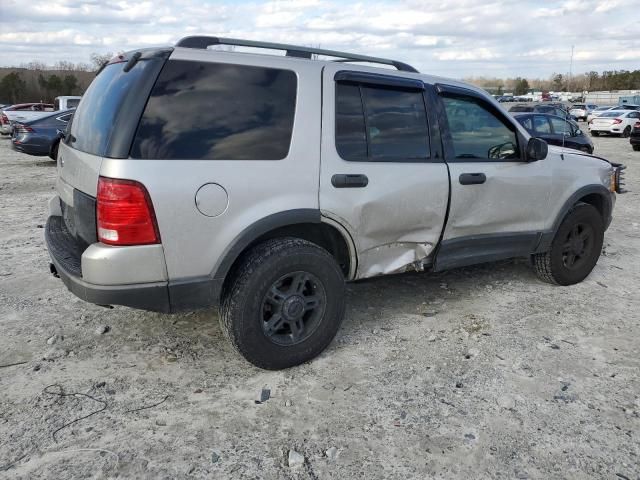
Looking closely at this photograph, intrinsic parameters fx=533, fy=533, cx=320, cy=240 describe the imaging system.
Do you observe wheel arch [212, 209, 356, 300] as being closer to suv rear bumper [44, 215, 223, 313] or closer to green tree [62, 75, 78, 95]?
suv rear bumper [44, 215, 223, 313]

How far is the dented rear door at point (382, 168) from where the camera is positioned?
3.43m

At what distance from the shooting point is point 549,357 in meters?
3.72

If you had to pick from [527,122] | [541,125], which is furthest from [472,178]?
[541,125]

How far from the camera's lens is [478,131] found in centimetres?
425

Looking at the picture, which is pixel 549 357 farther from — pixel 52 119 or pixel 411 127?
pixel 52 119

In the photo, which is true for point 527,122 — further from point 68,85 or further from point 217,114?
point 68,85

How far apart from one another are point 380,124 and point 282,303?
4.61ft

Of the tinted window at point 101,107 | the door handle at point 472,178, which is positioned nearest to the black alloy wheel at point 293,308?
the tinted window at point 101,107

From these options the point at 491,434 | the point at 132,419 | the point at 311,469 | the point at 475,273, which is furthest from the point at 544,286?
the point at 132,419

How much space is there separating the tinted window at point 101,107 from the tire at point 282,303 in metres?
1.09

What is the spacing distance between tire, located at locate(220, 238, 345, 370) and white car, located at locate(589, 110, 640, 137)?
26.7m

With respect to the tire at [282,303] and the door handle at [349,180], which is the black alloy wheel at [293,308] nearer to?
the tire at [282,303]

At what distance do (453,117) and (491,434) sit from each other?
2351mm

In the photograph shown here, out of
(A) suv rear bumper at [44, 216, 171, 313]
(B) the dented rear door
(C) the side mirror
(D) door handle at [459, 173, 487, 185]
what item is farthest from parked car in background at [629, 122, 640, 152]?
(A) suv rear bumper at [44, 216, 171, 313]
